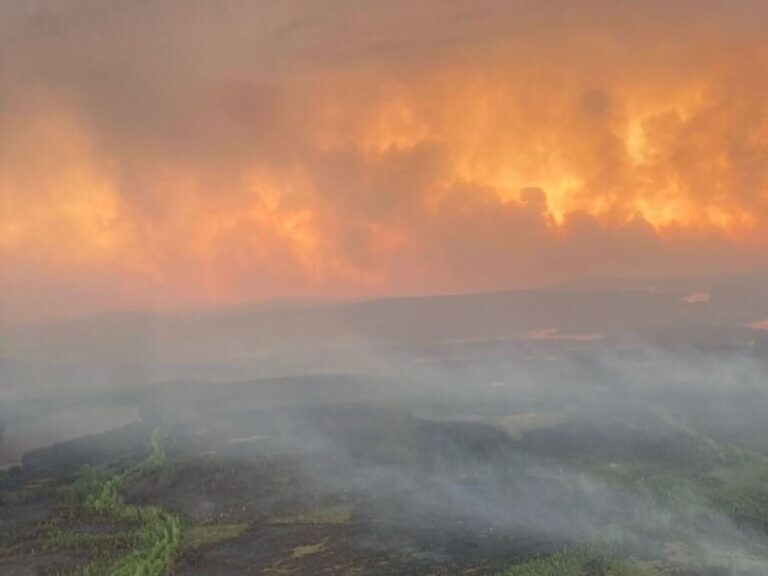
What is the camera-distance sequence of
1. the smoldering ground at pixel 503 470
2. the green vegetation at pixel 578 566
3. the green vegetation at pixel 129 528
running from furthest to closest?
1. the green vegetation at pixel 129 528
2. the smoldering ground at pixel 503 470
3. the green vegetation at pixel 578 566

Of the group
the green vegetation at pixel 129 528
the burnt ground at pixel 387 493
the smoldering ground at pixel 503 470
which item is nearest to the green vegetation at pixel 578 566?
the burnt ground at pixel 387 493

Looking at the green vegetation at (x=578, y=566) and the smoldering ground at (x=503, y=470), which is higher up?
the smoldering ground at (x=503, y=470)

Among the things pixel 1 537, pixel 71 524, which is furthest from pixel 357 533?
pixel 1 537

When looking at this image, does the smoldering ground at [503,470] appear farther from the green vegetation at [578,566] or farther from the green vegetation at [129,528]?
the green vegetation at [129,528]

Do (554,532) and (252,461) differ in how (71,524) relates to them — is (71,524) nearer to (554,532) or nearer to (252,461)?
(252,461)

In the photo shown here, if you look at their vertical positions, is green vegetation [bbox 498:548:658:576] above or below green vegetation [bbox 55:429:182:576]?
below

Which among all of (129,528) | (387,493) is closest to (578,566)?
(387,493)

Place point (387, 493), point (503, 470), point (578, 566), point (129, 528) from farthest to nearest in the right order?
point (503, 470) < point (387, 493) < point (129, 528) < point (578, 566)

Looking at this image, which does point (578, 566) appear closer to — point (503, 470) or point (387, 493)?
point (387, 493)

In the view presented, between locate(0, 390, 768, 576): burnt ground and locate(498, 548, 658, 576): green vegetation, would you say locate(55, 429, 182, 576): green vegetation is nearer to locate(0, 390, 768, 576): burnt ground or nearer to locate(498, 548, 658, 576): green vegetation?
locate(0, 390, 768, 576): burnt ground

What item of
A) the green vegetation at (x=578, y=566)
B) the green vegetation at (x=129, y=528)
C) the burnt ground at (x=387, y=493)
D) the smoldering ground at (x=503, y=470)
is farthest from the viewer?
the green vegetation at (x=129, y=528)

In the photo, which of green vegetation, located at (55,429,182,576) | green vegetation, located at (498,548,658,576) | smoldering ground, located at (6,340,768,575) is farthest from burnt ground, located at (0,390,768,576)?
green vegetation, located at (498,548,658,576)
